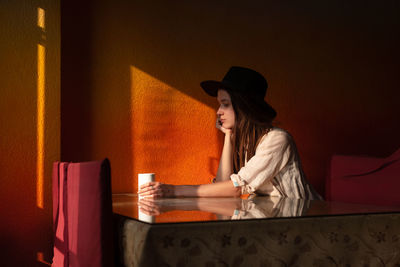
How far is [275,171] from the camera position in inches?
81.5

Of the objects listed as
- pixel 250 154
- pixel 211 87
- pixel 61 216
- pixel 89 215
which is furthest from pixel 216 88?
pixel 89 215

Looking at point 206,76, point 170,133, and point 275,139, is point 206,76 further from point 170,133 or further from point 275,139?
point 275,139

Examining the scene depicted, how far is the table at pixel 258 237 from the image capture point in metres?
1.08

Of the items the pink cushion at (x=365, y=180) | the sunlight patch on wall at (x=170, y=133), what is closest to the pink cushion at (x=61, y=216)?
the sunlight patch on wall at (x=170, y=133)

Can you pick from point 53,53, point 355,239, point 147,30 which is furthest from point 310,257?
point 147,30

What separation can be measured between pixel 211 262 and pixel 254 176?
0.94m

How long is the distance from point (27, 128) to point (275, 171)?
1.26 metres

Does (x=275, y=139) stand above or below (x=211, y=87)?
below

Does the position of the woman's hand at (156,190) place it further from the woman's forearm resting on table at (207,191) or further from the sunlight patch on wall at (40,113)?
the sunlight patch on wall at (40,113)

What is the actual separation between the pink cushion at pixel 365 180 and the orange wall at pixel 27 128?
1.46m

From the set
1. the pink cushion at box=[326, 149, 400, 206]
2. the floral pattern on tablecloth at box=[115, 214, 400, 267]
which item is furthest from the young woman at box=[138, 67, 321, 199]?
the floral pattern on tablecloth at box=[115, 214, 400, 267]

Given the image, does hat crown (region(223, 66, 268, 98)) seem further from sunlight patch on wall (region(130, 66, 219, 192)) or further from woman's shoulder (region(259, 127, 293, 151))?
sunlight patch on wall (region(130, 66, 219, 192))

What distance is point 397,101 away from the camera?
3168 mm

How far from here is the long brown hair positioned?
2.21m
